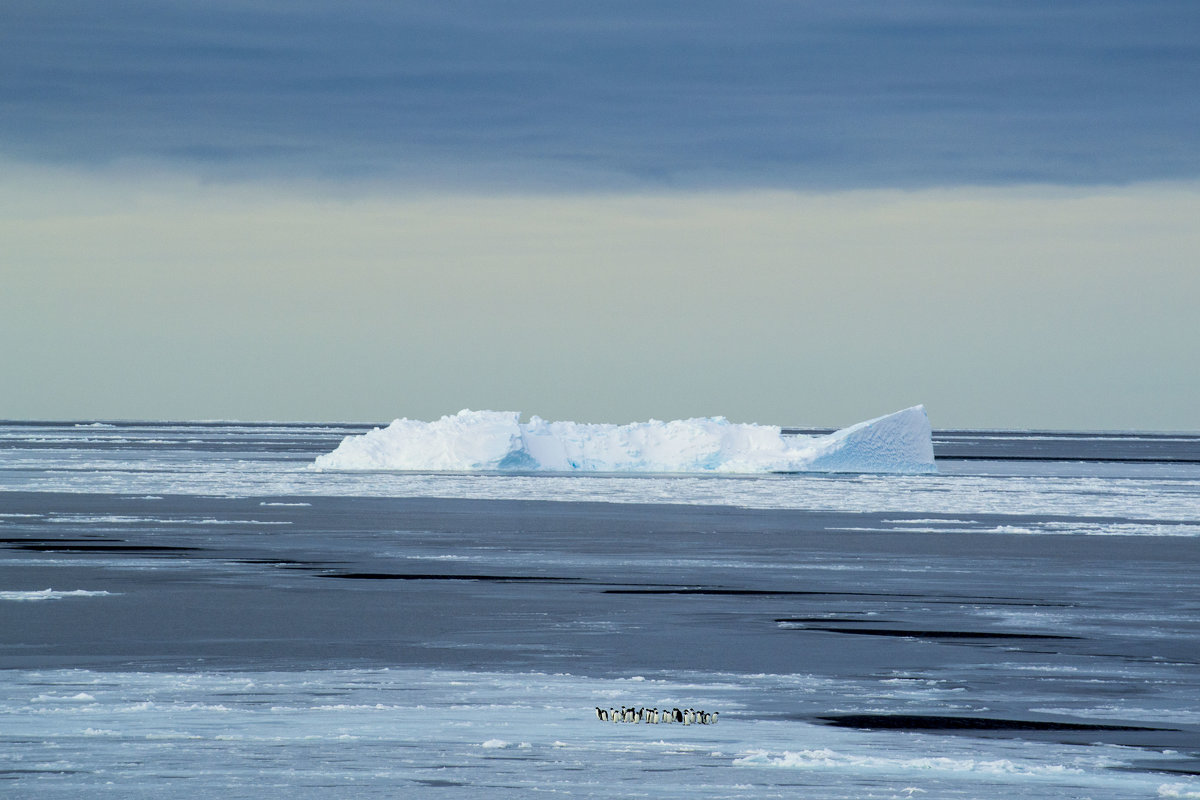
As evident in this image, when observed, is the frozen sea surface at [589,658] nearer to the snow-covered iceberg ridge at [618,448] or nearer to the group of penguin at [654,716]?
the group of penguin at [654,716]

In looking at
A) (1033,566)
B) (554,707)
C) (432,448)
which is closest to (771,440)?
(432,448)

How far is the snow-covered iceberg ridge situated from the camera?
4391cm

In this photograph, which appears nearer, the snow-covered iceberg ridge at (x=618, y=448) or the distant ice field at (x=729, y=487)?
the distant ice field at (x=729, y=487)

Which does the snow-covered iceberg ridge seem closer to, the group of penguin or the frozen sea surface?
the frozen sea surface

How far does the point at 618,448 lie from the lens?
47062 millimetres

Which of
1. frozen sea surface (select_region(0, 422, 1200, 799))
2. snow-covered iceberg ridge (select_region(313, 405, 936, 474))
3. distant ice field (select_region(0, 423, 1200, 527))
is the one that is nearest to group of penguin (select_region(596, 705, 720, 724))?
frozen sea surface (select_region(0, 422, 1200, 799))

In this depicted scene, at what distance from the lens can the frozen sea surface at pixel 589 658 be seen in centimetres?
704

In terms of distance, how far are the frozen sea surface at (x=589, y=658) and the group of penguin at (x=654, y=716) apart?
0.34 ft

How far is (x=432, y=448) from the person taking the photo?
45.8 metres

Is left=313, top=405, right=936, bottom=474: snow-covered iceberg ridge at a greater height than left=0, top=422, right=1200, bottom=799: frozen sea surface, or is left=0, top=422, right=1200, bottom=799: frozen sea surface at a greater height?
left=313, top=405, right=936, bottom=474: snow-covered iceberg ridge

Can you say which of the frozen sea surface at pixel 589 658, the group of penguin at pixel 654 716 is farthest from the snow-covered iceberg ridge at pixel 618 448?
the group of penguin at pixel 654 716

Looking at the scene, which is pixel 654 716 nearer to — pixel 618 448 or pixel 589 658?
pixel 589 658

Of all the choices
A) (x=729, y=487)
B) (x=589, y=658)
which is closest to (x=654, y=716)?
(x=589, y=658)

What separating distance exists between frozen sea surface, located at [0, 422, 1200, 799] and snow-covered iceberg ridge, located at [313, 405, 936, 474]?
1890 centimetres
